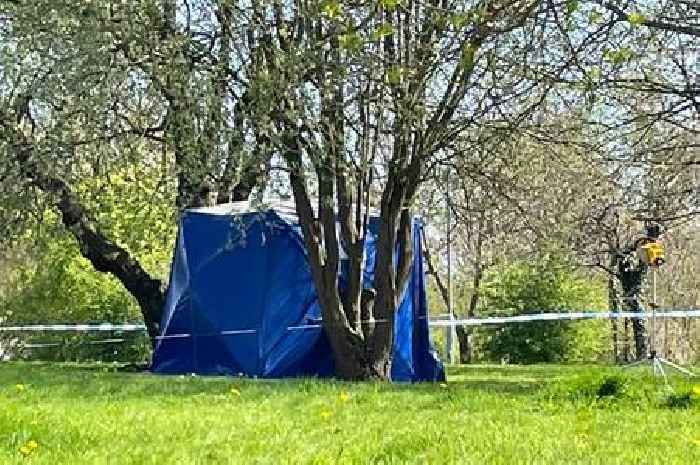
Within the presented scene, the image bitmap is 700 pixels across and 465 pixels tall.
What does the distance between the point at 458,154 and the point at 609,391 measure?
433 cm

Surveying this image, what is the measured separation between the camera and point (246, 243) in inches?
507

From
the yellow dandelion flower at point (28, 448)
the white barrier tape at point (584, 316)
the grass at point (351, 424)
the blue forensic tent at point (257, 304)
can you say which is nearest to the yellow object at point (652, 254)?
the white barrier tape at point (584, 316)

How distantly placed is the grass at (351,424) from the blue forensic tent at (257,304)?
341 centimetres

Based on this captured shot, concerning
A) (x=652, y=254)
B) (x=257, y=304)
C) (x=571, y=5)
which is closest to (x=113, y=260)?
(x=257, y=304)

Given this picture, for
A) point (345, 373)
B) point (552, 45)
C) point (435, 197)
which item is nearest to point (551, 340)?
point (435, 197)

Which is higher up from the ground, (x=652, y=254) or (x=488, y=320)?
(x=652, y=254)

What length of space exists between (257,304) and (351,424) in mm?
6750

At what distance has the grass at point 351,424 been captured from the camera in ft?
15.7

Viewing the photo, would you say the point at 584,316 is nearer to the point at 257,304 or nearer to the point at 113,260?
the point at 257,304

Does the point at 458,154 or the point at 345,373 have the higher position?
the point at 458,154

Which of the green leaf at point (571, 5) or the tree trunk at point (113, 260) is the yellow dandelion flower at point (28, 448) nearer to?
the green leaf at point (571, 5)

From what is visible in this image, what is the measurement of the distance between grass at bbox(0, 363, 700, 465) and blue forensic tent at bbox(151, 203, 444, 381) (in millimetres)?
3406

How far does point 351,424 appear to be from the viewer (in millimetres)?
6168

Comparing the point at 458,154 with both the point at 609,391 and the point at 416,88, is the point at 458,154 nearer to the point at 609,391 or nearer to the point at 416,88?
the point at 416,88
